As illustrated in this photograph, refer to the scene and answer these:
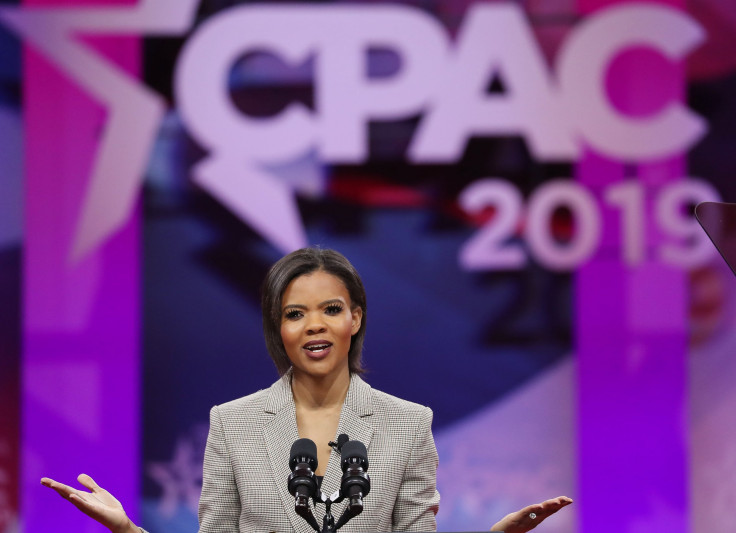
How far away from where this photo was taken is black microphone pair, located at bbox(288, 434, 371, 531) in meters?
1.88

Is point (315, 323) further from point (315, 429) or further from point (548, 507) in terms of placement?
point (548, 507)

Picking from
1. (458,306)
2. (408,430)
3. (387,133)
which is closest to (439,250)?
(458,306)

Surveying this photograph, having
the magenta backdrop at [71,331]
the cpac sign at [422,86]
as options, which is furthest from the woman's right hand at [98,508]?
the cpac sign at [422,86]

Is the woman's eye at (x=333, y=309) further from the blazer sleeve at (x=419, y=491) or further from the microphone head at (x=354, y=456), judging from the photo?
the microphone head at (x=354, y=456)

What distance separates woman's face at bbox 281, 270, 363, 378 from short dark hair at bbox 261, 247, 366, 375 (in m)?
0.02

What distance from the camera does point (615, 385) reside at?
444 centimetres

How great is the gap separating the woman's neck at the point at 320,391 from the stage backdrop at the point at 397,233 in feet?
6.35

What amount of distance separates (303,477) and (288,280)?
27.6 inches

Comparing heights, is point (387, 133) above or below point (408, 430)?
above

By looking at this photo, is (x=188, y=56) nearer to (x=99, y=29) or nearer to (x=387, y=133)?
(x=99, y=29)

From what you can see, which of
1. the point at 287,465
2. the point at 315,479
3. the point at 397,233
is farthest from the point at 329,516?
the point at 397,233

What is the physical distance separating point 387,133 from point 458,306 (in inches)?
33.9

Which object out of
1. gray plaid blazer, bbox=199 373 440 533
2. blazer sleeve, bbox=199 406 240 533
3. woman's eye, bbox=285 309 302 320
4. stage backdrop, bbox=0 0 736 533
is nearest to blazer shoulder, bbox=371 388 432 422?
gray plaid blazer, bbox=199 373 440 533

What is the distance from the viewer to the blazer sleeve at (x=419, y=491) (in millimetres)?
2441
